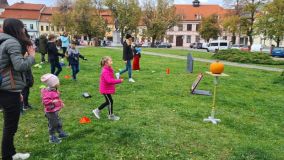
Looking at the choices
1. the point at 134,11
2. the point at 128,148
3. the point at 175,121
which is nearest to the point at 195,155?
the point at 128,148

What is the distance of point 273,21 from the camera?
34.5m

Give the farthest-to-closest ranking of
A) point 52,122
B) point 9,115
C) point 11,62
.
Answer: point 52,122 → point 9,115 → point 11,62

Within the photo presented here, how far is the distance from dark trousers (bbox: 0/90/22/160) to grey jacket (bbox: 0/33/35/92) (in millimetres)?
102

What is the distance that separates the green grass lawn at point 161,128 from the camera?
5.07m

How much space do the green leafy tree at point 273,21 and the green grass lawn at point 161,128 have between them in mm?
25854

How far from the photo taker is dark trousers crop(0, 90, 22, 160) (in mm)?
4066

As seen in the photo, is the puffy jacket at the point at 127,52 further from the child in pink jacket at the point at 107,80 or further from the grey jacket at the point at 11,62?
the grey jacket at the point at 11,62

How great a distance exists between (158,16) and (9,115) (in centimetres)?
5872

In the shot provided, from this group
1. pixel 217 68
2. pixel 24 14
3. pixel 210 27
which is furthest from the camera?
pixel 24 14

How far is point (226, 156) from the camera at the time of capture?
503 cm

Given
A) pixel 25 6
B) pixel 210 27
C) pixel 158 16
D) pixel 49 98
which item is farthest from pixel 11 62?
pixel 25 6

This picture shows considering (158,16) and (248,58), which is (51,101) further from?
(158,16)

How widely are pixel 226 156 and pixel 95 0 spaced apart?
2357 inches

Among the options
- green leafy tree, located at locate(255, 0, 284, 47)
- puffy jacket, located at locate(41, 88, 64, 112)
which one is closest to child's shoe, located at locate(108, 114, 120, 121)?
puffy jacket, located at locate(41, 88, 64, 112)
